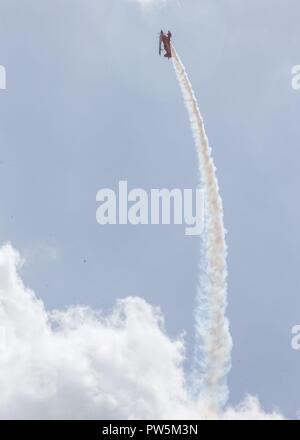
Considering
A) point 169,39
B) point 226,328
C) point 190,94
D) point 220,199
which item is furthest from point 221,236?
point 169,39

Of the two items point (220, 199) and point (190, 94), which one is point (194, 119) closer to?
point (190, 94)

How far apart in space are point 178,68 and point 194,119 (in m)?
9.13

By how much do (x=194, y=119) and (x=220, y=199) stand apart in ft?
46.8

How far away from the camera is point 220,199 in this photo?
136 m

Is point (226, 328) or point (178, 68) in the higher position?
point (178, 68)

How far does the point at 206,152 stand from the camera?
135250 millimetres

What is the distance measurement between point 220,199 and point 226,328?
71.0 ft
